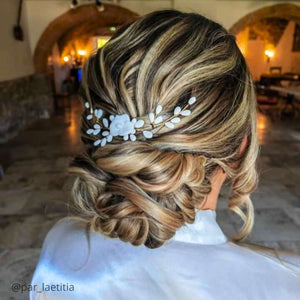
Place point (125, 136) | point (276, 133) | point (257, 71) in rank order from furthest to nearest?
1. point (257, 71)
2. point (276, 133)
3. point (125, 136)

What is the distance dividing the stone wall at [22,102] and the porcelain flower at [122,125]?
392cm

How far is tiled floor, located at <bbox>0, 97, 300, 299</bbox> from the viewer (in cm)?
172

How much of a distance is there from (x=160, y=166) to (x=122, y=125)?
8cm

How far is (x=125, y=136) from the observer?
0.45 metres

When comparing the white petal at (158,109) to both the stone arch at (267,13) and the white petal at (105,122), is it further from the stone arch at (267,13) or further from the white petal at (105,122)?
the stone arch at (267,13)

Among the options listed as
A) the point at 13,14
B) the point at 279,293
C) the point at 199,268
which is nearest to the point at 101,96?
the point at 199,268

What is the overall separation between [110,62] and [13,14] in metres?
4.84

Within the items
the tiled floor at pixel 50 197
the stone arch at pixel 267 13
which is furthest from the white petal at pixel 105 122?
the stone arch at pixel 267 13

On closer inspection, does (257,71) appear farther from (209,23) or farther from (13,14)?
(209,23)

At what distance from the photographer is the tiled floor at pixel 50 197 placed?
1721 millimetres

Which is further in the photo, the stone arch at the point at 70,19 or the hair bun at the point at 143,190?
the stone arch at the point at 70,19

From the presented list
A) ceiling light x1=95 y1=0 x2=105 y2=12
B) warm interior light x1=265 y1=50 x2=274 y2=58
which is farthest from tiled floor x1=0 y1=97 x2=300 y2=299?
warm interior light x1=265 y1=50 x2=274 y2=58

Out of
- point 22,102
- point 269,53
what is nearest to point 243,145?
point 22,102

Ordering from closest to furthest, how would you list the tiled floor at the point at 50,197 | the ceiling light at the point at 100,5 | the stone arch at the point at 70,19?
the tiled floor at the point at 50,197 < the ceiling light at the point at 100,5 < the stone arch at the point at 70,19
